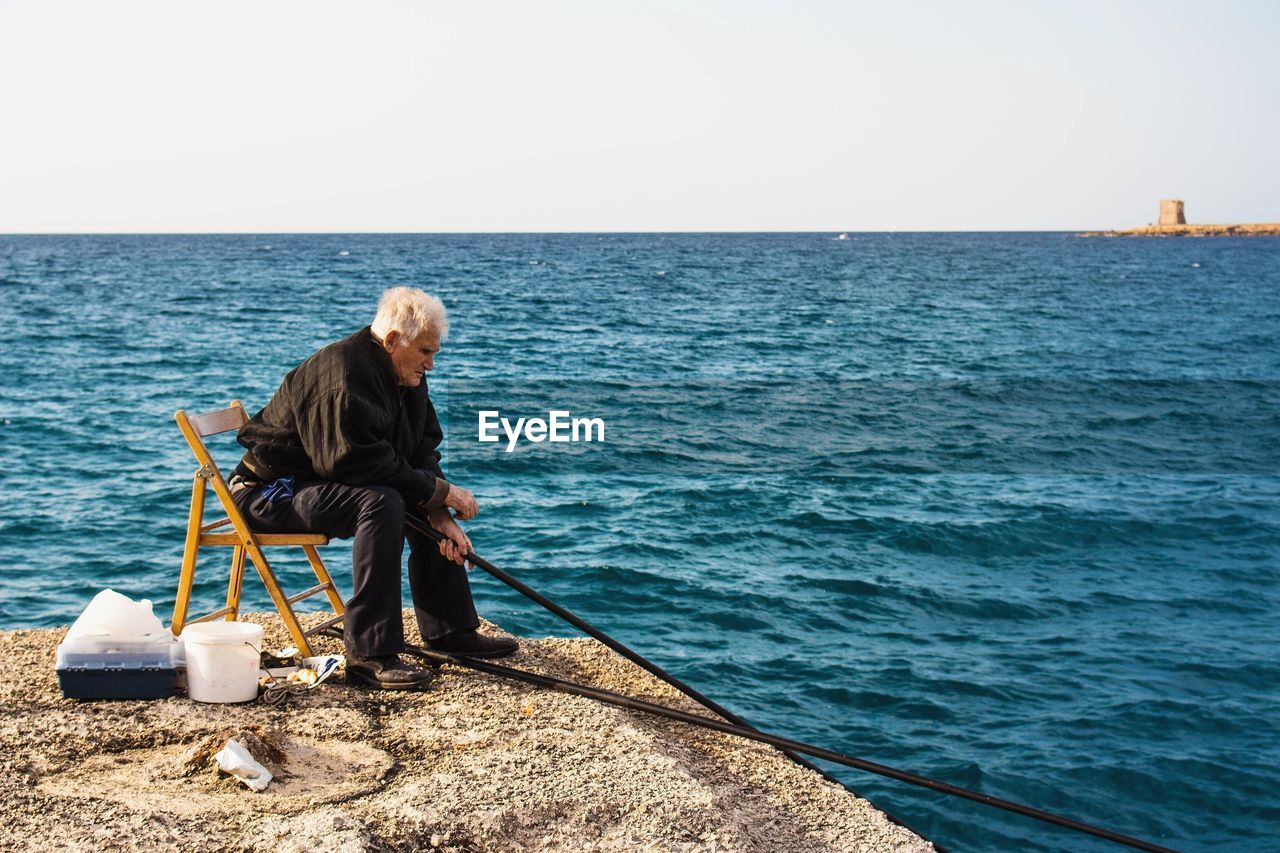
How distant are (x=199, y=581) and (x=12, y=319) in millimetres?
28064

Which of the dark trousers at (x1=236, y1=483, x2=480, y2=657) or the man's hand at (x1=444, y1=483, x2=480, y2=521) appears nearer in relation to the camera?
the dark trousers at (x1=236, y1=483, x2=480, y2=657)

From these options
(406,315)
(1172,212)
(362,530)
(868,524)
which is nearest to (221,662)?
(362,530)

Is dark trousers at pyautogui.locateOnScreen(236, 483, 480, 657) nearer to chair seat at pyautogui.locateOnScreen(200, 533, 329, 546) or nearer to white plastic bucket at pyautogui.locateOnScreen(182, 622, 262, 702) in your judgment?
chair seat at pyautogui.locateOnScreen(200, 533, 329, 546)

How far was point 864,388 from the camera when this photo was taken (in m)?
25.1

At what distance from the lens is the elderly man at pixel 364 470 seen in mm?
4777

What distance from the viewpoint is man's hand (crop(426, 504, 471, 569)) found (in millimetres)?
5016

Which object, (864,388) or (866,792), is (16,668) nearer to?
(866,792)

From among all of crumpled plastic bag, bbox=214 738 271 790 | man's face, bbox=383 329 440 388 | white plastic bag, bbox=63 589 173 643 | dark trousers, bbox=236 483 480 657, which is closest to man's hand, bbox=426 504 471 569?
dark trousers, bbox=236 483 480 657

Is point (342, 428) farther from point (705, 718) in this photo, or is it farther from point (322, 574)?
point (705, 718)

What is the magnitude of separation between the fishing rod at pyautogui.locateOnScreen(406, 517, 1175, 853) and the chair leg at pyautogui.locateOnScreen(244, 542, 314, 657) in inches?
18.4

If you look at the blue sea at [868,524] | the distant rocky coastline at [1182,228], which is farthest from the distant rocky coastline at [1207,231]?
the blue sea at [868,524]

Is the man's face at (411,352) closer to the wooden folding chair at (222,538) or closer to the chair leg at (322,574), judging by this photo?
the wooden folding chair at (222,538)

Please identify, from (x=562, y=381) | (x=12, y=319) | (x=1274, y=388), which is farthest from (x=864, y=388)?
(x=12, y=319)

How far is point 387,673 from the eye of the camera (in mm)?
4891
